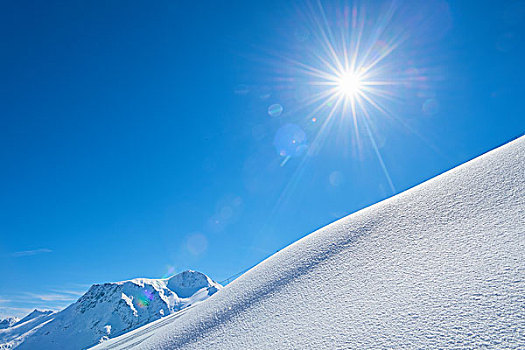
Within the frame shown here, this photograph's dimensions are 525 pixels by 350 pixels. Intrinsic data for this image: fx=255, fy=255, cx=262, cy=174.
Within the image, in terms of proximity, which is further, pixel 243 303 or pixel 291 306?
pixel 243 303

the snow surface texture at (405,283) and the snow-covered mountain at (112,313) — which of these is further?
the snow-covered mountain at (112,313)

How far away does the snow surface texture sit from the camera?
215cm

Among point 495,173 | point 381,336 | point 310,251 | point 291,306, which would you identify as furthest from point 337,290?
point 495,173

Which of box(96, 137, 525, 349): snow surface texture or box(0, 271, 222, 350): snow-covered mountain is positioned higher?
box(0, 271, 222, 350): snow-covered mountain

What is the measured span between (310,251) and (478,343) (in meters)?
3.42

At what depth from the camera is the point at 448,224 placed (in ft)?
12.1

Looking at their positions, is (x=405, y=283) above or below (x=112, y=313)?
below

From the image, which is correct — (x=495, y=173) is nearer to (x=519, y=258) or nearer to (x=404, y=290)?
(x=519, y=258)

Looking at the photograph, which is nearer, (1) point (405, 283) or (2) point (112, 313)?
(1) point (405, 283)

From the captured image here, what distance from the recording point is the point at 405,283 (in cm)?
294

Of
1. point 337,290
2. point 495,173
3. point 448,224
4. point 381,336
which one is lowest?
point 381,336

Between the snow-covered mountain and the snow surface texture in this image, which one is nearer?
the snow surface texture

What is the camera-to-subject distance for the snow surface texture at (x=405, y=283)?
84.7 inches

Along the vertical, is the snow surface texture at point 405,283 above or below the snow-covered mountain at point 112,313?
below
